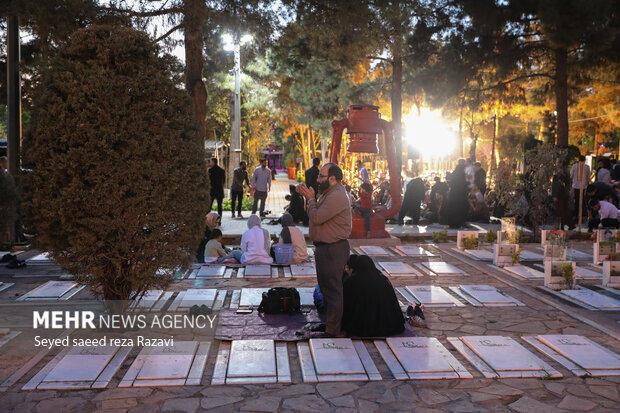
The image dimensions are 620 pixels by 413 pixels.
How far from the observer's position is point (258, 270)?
10.4m

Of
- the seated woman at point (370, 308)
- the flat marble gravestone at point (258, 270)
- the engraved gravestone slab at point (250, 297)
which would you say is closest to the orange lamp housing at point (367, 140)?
the flat marble gravestone at point (258, 270)

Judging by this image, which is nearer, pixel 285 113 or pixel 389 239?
pixel 389 239

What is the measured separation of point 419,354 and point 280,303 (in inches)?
83.9

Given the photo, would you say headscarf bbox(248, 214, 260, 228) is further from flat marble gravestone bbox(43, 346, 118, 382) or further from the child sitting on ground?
flat marble gravestone bbox(43, 346, 118, 382)

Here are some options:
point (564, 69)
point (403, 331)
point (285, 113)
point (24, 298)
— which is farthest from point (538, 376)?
point (285, 113)

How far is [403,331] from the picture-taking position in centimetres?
679

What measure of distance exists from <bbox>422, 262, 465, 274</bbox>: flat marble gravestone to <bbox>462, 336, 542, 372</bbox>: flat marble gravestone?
12.8 feet

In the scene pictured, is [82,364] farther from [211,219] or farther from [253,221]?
[211,219]

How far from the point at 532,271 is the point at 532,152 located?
417cm

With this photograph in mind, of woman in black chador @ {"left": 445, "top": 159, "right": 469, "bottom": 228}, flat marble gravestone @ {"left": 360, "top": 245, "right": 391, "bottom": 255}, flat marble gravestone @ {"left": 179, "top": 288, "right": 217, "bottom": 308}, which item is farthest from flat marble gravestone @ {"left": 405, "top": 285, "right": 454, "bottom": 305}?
woman in black chador @ {"left": 445, "top": 159, "right": 469, "bottom": 228}

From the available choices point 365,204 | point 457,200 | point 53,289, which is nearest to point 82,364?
point 53,289

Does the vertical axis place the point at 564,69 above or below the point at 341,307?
above

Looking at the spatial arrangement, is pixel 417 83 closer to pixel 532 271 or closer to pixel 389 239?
pixel 389 239

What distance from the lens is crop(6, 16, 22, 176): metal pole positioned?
12.6 metres
